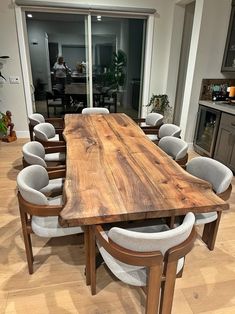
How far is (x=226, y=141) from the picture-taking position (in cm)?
330

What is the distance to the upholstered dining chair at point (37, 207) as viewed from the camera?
1.36 meters

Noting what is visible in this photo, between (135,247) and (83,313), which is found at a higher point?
(135,247)

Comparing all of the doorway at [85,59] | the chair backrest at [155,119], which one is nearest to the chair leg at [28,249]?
the chair backrest at [155,119]

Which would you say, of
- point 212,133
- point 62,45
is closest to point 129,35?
point 62,45

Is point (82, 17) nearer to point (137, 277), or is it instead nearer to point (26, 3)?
point (26, 3)

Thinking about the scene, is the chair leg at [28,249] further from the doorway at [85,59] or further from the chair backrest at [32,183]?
the doorway at [85,59]

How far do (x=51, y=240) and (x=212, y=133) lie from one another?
291 cm

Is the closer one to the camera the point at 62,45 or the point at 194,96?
the point at 194,96

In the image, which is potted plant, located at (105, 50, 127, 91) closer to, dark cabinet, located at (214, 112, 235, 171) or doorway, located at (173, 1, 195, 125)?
doorway, located at (173, 1, 195, 125)

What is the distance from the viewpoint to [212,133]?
146 inches

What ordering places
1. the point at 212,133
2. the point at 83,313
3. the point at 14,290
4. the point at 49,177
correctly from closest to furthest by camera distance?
the point at 83,313 → the point at 14,290 → the point at 49,177 → the point at 212,133

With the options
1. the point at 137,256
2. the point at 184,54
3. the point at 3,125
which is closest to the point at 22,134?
the point at 3,125

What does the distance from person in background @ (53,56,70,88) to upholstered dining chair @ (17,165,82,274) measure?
354cm

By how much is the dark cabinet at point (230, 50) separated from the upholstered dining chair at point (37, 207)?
322cm
